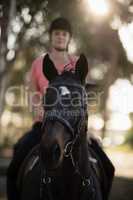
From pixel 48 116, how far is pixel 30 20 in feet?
31.1

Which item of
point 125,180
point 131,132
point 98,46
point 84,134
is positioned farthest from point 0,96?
point 131,132

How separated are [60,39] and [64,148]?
7.02 ft

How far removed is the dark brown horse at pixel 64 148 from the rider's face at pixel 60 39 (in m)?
1.08

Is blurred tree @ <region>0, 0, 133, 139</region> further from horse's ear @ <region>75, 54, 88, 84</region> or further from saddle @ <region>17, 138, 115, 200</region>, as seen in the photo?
horse's ear @ <region>75, 54, 88, 84</region>

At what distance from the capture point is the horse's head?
267 inches

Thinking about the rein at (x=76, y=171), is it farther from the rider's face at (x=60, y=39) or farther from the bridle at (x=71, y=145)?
the rider's face at (x=60, y=39)

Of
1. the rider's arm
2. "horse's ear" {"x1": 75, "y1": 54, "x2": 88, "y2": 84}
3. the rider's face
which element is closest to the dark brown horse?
"horse's ear" {"x1": 75, "y1": 54, "x2": 88, "y2": 84}

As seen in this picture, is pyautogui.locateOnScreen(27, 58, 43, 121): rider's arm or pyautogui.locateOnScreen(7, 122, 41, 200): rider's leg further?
pyautogui.locateOnScreen(7, 122, 41, 200): rider's leg

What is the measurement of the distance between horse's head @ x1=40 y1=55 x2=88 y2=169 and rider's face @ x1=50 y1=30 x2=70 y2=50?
45.9 inches

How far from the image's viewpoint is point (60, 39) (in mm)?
8703

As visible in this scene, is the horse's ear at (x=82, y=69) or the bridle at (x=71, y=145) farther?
the horse's ear at (x=82, y=69)

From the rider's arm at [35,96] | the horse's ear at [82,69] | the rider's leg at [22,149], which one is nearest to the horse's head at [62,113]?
the horse's ear at [82,69]

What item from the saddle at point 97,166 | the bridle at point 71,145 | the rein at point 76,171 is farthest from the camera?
the saddle at point 97,166

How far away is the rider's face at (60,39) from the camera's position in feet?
28.5
